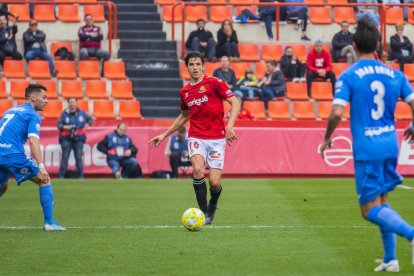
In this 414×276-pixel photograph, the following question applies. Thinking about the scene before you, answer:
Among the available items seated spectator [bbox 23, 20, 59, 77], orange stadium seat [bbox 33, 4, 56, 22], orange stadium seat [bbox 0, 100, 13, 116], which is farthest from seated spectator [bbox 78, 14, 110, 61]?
orange stadium seat [bbox 0, 100, 13, 116]

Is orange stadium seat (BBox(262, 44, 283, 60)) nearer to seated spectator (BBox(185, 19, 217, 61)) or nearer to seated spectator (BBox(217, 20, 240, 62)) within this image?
seated spectator (BBox(217, 20, 240, 62))

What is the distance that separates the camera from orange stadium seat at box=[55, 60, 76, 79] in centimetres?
2800

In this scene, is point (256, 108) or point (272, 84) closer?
point (256, 108)

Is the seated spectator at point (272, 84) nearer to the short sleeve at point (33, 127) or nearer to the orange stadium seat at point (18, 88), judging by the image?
the orange stadium seat at point (18, 88)

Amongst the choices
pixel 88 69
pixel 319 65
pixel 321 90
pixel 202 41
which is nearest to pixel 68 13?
pixel 88 69

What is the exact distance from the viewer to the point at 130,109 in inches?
1067

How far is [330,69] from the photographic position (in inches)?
1102

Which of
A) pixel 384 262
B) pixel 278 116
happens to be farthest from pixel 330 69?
pixel 384 262

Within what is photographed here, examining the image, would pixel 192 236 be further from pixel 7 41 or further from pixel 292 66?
pixel 7 41

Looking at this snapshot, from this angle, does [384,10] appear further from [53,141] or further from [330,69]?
[53,141]

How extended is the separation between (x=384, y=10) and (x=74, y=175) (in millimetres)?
11068

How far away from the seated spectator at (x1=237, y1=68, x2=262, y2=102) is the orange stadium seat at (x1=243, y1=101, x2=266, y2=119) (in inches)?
14.9

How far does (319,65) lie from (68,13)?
7.81 meters

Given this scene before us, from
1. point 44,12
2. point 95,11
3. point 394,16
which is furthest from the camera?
point 394,16
